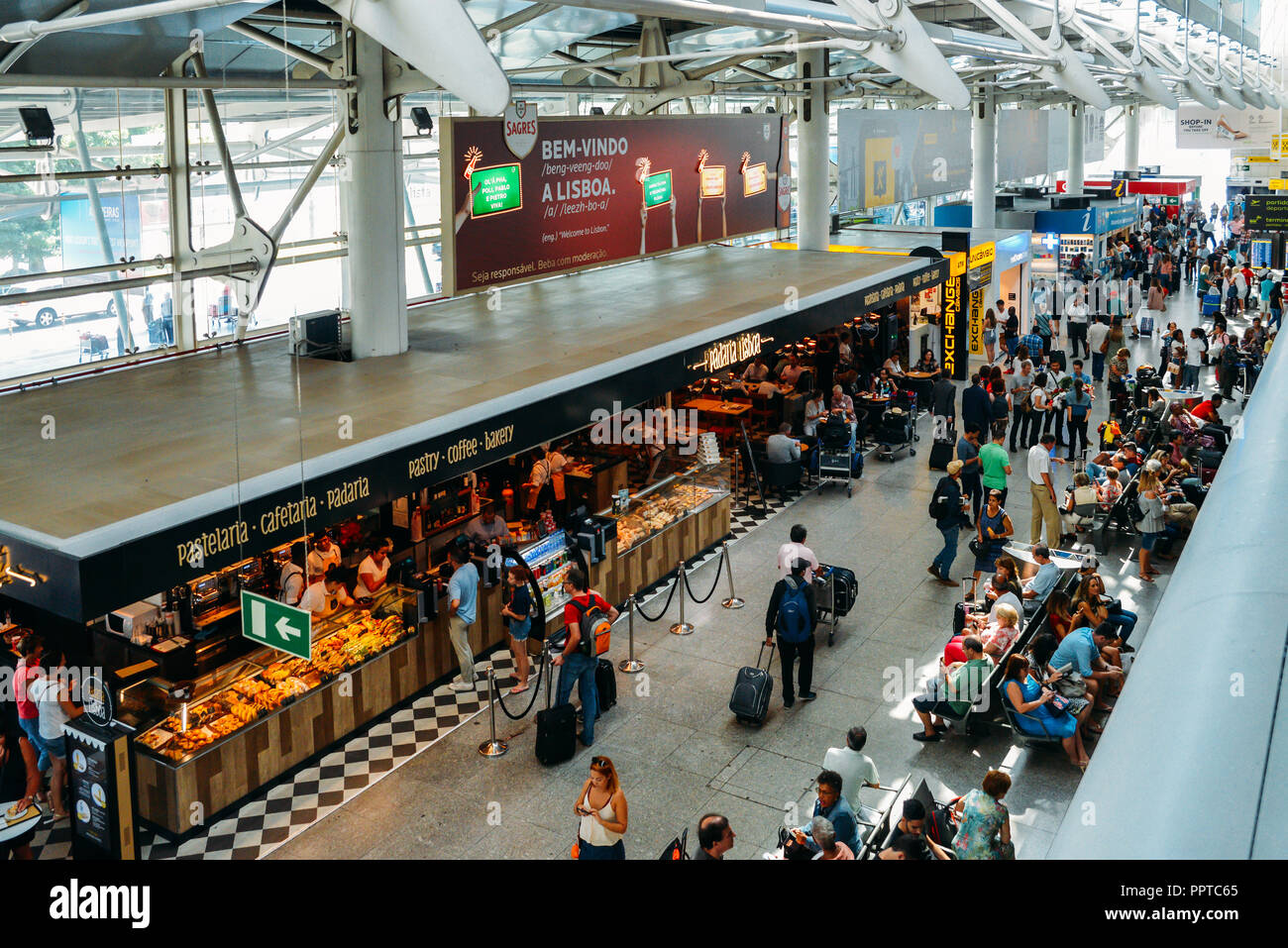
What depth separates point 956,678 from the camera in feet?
29.8

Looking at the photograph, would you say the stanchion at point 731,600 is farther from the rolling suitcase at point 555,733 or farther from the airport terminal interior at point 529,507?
the rolling suitcase at point 555,733

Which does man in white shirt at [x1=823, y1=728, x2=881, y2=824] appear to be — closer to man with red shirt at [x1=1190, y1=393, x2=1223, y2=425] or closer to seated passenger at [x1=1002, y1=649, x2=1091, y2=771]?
seated passenger at [x1=1002, y1=649, x2=1091, y2=771]

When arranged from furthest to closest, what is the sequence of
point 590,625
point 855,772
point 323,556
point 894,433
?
point 894,433 → point 323,556 → point 590,625 → point 855,772

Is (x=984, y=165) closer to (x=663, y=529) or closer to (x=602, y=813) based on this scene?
(x=663, y=529)

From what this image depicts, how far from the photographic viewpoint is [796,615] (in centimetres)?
983

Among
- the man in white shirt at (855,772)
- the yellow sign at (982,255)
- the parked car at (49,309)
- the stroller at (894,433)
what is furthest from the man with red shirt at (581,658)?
the yellow sign at (982,255)

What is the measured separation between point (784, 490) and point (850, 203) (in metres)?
10.9

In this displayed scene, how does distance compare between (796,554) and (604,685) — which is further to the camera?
(796,554)

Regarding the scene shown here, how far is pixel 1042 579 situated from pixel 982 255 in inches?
551

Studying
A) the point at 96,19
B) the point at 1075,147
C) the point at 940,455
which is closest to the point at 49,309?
the point at 96,19
